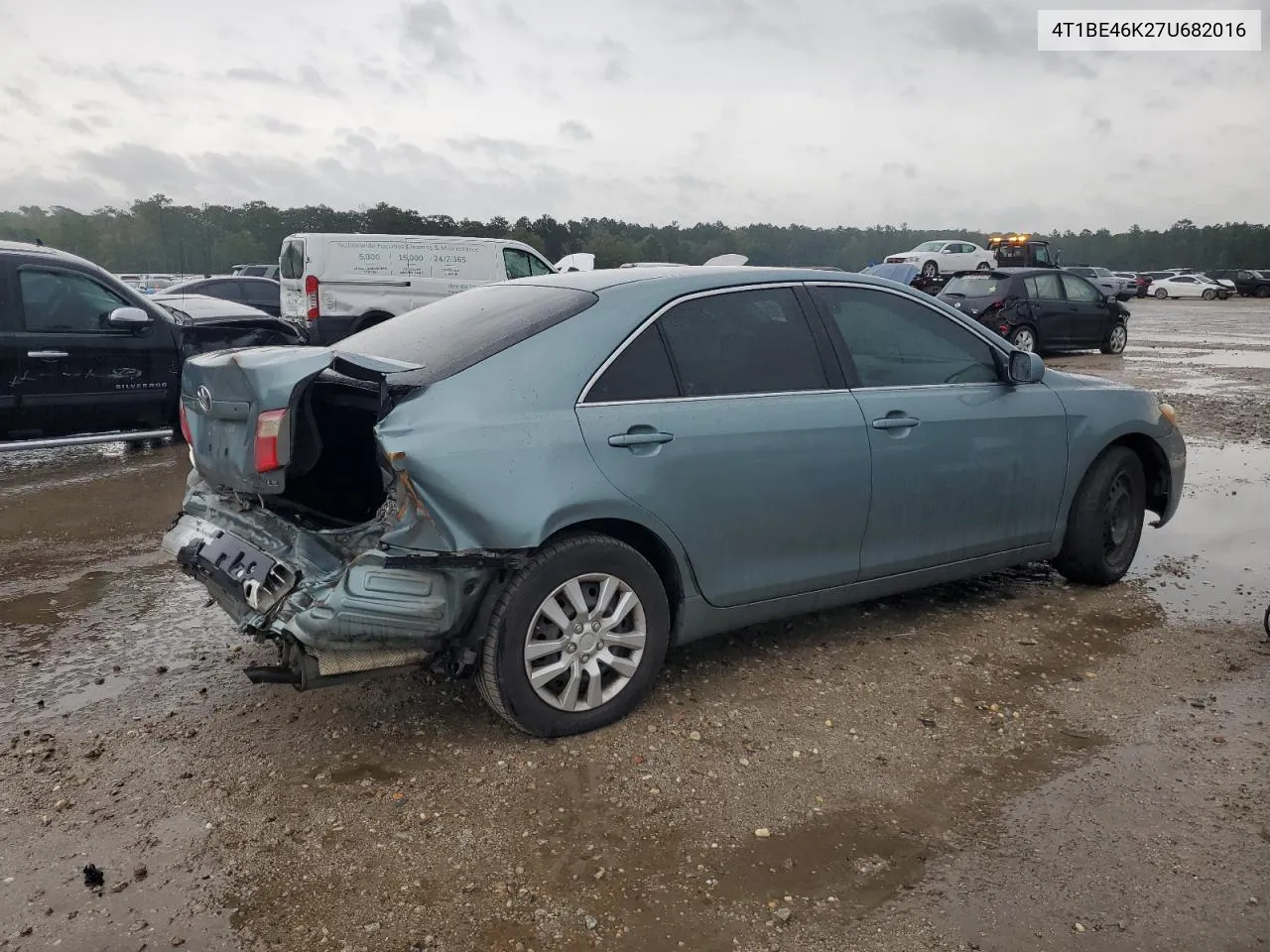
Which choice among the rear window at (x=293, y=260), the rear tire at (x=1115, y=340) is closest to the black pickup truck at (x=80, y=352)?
the rear window at (x=293, y=260)

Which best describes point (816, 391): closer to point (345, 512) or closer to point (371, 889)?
point (345, 512)

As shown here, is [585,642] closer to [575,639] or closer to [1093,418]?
[575,639]

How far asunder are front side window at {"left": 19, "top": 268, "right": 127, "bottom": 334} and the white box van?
22.4 ft

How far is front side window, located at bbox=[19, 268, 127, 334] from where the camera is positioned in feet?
24.4

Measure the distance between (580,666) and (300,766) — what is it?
97cm

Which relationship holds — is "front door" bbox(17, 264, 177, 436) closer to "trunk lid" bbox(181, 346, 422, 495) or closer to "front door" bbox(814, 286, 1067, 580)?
"trunk lid" bbox(181, 346, 422, 495)

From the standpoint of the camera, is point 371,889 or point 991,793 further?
point 991,793

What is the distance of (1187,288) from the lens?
4972 cm

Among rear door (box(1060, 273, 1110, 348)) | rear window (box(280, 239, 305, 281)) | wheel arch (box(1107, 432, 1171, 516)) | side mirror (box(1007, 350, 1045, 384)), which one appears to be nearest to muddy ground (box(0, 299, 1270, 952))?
wheel arch (box(1107, 432, 1171, 516))

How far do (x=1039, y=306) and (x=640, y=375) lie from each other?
14.7 meters

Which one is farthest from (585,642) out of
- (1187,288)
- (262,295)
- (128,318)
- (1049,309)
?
(1187,288)

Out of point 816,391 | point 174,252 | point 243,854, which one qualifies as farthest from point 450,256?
point 174,252

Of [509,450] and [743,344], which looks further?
[743,344]

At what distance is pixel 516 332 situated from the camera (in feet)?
11.4
